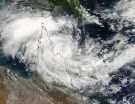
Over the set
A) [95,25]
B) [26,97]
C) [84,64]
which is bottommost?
[26,97]

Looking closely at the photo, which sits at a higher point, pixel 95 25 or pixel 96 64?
pixel 95 25

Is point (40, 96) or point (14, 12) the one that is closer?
point (40, 96)

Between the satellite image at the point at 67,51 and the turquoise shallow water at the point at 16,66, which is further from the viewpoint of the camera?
the turquoise shallow water at the point at 16,66

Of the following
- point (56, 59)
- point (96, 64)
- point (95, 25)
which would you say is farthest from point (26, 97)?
point (95, 25)

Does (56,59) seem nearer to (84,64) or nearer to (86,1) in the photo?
(84,64)

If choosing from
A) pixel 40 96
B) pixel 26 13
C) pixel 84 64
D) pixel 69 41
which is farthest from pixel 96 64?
pixel 26 13

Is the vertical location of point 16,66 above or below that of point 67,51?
below

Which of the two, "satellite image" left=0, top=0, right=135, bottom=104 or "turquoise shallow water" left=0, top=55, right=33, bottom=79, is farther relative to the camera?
"turquoise shallow water" left=0, top=55, right=33, bottom=79
